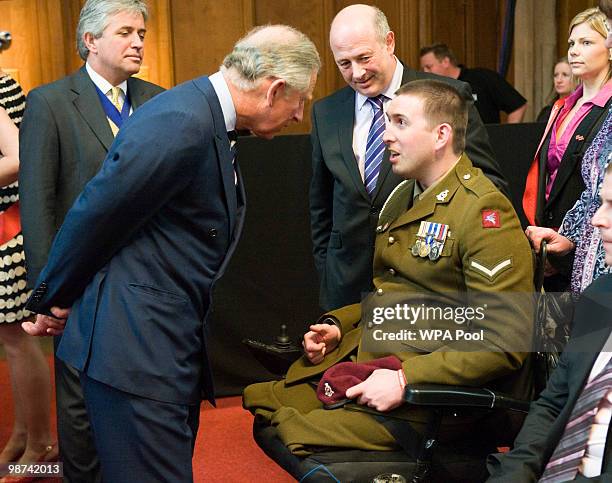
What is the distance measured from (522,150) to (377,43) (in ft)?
5.73

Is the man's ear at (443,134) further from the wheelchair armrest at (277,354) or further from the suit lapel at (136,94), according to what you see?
the suit lapel at (136,94)

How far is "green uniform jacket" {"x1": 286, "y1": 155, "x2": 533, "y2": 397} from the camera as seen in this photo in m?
2.30

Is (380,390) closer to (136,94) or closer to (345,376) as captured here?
(345,376)

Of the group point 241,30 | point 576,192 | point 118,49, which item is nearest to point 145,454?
point 118,49

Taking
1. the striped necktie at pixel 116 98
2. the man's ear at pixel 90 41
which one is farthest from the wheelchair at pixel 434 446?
the man's ear at pixel 90 41

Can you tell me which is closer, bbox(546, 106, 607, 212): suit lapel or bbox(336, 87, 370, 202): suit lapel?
bbox(336, 87, 370, 202): suit lapel

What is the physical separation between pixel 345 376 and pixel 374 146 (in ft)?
2.81

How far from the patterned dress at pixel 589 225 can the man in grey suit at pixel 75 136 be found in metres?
1.36

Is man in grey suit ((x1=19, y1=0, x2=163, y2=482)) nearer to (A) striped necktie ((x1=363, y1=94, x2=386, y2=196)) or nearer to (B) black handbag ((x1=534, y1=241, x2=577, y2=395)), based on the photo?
(A) striped necktie ((x1=363, y1=94, x2=386, y2=196))

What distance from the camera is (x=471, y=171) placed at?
2.52 m

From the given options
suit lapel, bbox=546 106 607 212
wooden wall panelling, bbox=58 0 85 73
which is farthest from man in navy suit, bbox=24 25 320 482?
wooden wall panelling, bbox=58 0 85 73

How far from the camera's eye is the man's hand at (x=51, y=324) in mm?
2162

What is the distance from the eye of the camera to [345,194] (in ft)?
9.69

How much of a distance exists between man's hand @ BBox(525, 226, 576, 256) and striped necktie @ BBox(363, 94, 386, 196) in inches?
22.7
